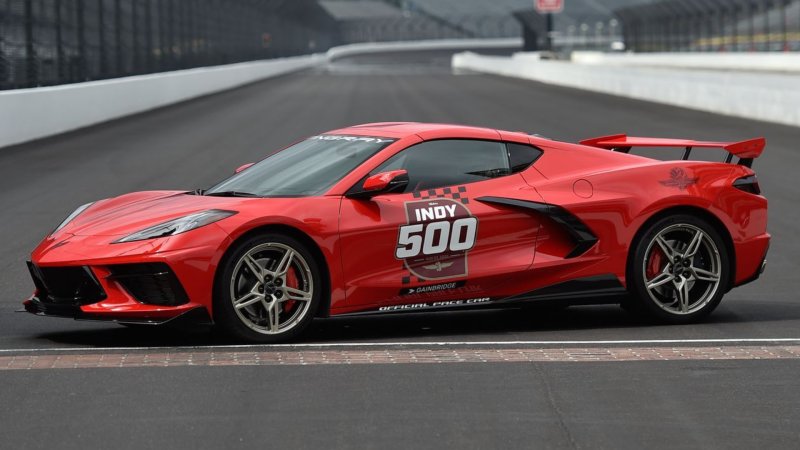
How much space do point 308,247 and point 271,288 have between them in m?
0.31

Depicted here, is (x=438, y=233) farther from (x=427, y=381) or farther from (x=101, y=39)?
(x=101, y=39)

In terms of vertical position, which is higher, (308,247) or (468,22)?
(468,22)

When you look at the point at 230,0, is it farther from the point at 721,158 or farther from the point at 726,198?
the point at 726,198

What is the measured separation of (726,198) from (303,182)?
2437mm

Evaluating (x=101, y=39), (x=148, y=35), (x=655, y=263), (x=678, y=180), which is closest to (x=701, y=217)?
(x=678, y=180)

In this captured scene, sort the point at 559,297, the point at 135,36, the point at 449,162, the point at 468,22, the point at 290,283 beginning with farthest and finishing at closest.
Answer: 1. the point at 468,22
2. the point at 135,36
3. the point at 559,297
4. the point at 449,162
5. the point at 290,283

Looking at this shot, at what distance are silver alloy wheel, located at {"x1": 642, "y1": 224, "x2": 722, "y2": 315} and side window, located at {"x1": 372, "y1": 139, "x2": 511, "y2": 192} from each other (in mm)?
975

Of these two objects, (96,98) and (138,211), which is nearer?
(138,211)

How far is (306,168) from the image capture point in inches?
316

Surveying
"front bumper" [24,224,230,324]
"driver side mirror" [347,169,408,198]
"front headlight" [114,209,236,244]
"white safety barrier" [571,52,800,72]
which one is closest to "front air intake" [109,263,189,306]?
"front bumper" [24,224,230,324]

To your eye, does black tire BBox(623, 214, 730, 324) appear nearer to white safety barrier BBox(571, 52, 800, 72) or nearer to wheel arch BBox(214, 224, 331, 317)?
wheel arch BBox(214, 224, 331, 317)

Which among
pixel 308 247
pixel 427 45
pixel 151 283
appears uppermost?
pixel 427 45

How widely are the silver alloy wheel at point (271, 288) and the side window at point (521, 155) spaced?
141 cm

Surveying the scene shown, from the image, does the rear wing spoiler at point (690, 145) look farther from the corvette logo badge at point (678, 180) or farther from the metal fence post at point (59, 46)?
the metal fence post at point (59, 46)
